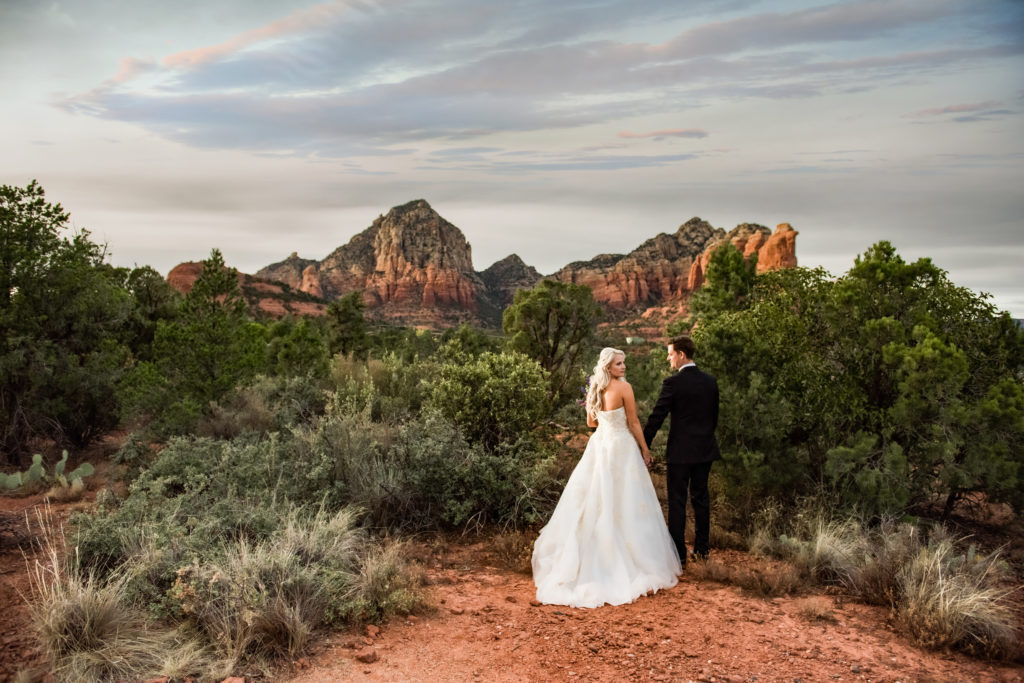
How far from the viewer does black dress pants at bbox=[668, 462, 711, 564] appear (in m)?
5.98

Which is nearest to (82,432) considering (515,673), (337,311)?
(515,673)

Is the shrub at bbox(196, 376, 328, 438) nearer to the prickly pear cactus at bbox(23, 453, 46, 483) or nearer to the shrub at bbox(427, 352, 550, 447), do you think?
the prickly pear cactus at bbox(23, 453, 46, 483)

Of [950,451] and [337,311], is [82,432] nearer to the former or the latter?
[950,451]

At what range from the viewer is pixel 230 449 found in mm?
7570

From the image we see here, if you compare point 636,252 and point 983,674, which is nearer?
point 983,674

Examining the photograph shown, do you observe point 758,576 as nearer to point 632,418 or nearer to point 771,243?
point 632,418

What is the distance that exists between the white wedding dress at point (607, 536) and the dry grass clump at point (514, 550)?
30 cm

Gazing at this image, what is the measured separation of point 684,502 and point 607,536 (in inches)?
38.2

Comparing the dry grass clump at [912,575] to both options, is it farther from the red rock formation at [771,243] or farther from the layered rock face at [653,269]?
the layered rock face at [653,269]

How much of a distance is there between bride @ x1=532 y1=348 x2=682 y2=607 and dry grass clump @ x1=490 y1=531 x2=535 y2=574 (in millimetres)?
283

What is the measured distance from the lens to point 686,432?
593 centimetres

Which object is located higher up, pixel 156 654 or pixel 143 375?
pixel 143 375

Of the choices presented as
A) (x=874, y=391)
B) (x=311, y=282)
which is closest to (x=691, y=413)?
(x=874, y=391)

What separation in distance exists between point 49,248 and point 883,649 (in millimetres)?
13397
